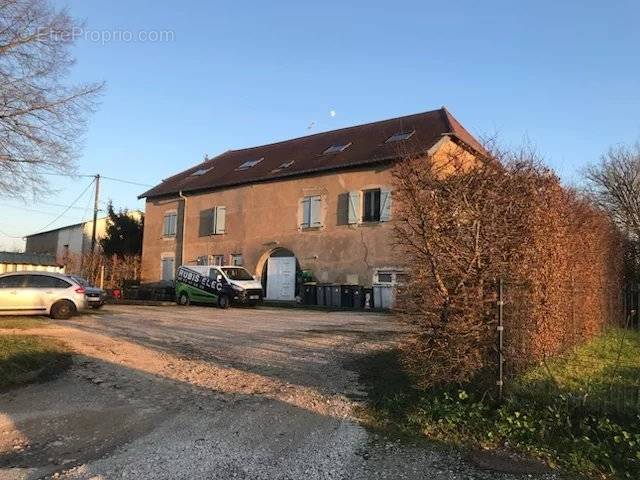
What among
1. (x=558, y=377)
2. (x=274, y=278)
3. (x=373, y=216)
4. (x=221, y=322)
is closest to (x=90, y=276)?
(x=274, y=278)

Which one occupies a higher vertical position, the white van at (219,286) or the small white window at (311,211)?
the small white window at (311,211)

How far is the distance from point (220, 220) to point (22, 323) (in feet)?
61.5

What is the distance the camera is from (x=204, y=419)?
6.93 m

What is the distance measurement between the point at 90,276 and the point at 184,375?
30.9 metres

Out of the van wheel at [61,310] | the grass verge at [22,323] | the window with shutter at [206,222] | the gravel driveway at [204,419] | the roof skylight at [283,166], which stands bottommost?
the gravel driveway at [204,419]

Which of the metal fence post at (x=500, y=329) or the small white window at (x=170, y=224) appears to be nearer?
the metal fence post at (x=500, y=329)

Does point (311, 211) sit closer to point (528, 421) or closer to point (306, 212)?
point (306, 212)

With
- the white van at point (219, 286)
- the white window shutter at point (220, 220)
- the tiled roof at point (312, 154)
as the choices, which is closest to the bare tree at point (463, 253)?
the tiled roof at point (312, 154)

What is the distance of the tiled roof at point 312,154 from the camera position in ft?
88.0

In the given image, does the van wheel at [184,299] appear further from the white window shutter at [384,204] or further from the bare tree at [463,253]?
the bare tree at [463,253]

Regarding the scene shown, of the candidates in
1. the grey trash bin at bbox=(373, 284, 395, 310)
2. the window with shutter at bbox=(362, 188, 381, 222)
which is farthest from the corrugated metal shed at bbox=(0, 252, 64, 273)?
the grey trash bin at bbox=(373, 284, 395, 310)

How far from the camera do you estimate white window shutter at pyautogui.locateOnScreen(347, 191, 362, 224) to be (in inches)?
1046

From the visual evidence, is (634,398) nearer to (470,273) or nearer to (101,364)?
(470,273)

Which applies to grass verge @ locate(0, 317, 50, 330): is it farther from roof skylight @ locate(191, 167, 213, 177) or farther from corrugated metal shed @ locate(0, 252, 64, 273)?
corrugated metal shed @ locate(0, 252, 64, 273)
